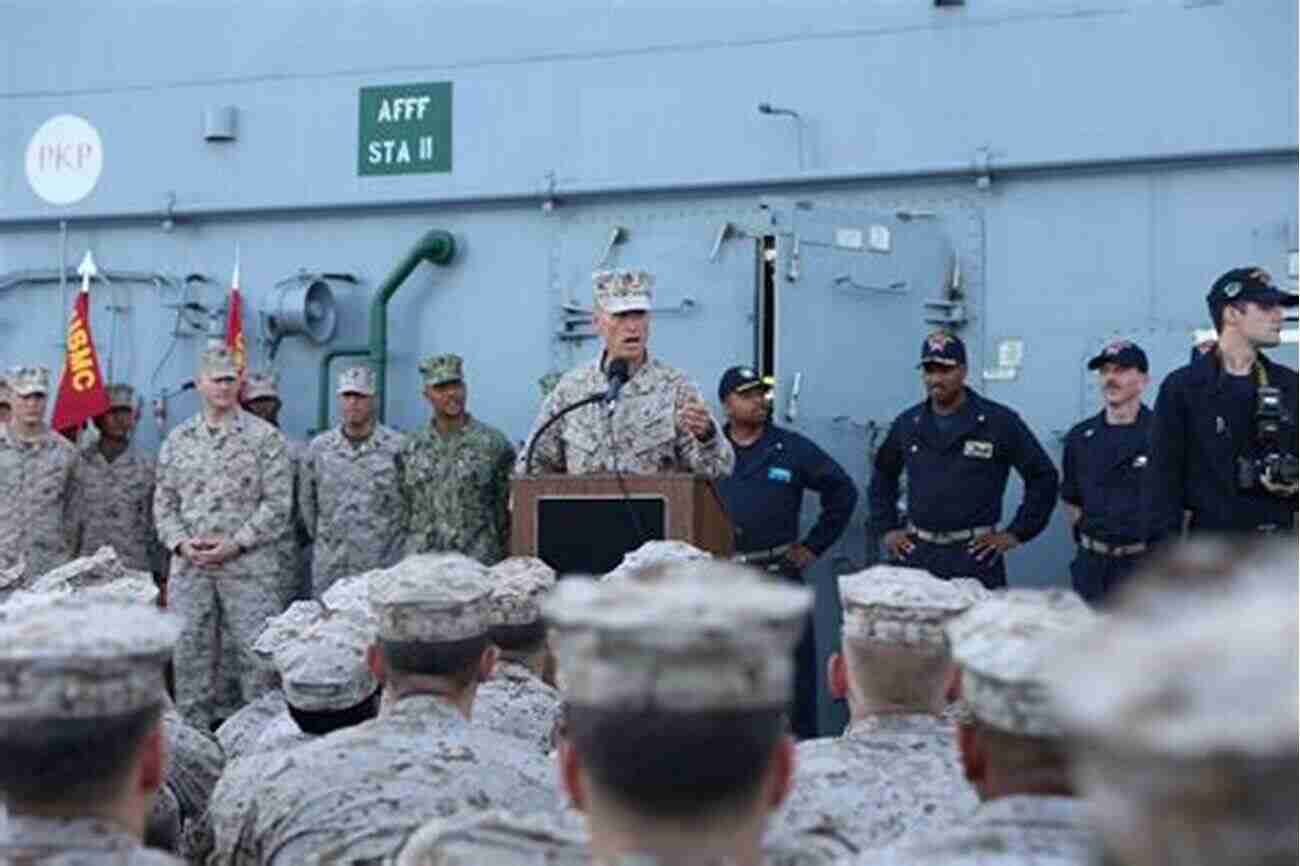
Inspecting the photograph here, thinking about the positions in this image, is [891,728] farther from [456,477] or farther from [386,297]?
[386,297]

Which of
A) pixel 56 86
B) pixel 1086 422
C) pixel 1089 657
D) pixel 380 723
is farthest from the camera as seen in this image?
pixel 56 86

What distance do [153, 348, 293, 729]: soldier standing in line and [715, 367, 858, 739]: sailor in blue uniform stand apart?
1959 millimetres

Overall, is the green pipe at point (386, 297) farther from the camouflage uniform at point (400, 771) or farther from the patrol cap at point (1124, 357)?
the camouflage uniform at point (400, 771)

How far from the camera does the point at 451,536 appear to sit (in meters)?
8.87

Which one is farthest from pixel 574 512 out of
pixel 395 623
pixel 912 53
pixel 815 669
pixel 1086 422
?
pixel 395 623

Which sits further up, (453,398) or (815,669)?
(453,398)

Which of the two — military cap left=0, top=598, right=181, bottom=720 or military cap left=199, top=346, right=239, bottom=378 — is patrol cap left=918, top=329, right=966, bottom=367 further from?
military cap left=0, top=598, right=181, bottom=720

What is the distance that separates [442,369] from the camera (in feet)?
29.1

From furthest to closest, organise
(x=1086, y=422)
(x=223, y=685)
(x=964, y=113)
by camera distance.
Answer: (x=223, y=685), (x=964, y=113), (x=1086, y=422)

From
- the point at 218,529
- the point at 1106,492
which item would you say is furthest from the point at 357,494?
the point at 1106,492

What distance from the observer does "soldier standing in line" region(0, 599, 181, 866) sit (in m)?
2.39

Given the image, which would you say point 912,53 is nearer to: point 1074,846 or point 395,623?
point 395,623

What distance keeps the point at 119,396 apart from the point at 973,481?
12.5ft

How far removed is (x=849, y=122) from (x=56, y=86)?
3.70 m
